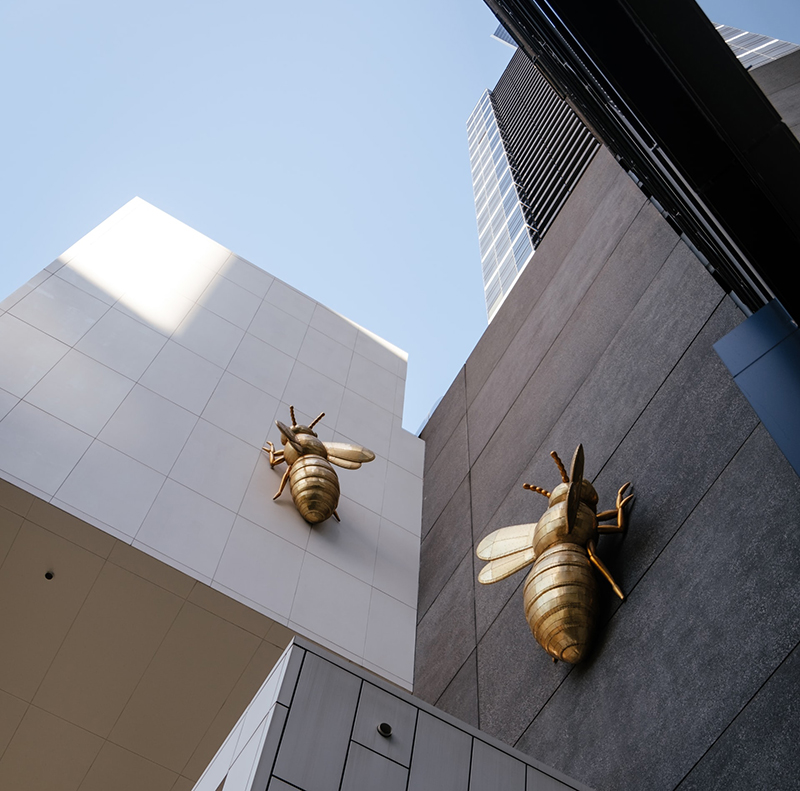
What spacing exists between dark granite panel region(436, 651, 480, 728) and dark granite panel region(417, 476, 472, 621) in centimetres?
199

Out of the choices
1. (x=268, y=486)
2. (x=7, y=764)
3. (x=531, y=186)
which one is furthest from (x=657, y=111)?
(x=531, y=186)

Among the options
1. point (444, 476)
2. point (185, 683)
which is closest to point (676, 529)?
point (185, 683)

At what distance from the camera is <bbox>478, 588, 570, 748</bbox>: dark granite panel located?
8531mm

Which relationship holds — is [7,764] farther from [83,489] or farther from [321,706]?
[321,706]

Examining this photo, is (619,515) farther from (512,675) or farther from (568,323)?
(568,323)

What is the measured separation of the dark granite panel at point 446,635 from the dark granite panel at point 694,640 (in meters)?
2.67

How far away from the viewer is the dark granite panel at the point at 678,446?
760cm

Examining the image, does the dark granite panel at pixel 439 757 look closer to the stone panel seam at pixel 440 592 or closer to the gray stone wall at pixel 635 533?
the gray stone wall at pixel 635 533

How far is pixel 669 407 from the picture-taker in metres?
8.66

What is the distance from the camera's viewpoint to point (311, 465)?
12.4 metres

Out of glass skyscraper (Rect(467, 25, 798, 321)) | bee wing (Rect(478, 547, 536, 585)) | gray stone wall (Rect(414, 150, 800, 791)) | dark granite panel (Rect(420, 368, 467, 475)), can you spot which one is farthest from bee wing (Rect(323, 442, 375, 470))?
glass skyscraper (Rect(467, 25, 798, 321))

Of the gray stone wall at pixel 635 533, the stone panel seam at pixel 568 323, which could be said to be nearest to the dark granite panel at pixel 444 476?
the gray stone wall at pixel 635 533

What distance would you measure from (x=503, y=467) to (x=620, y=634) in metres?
4.80

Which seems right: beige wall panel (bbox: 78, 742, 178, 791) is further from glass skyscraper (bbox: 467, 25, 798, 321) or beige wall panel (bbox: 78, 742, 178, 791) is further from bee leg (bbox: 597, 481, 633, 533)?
glass skyscraper (bbox: 467, 25, 798, 321)
